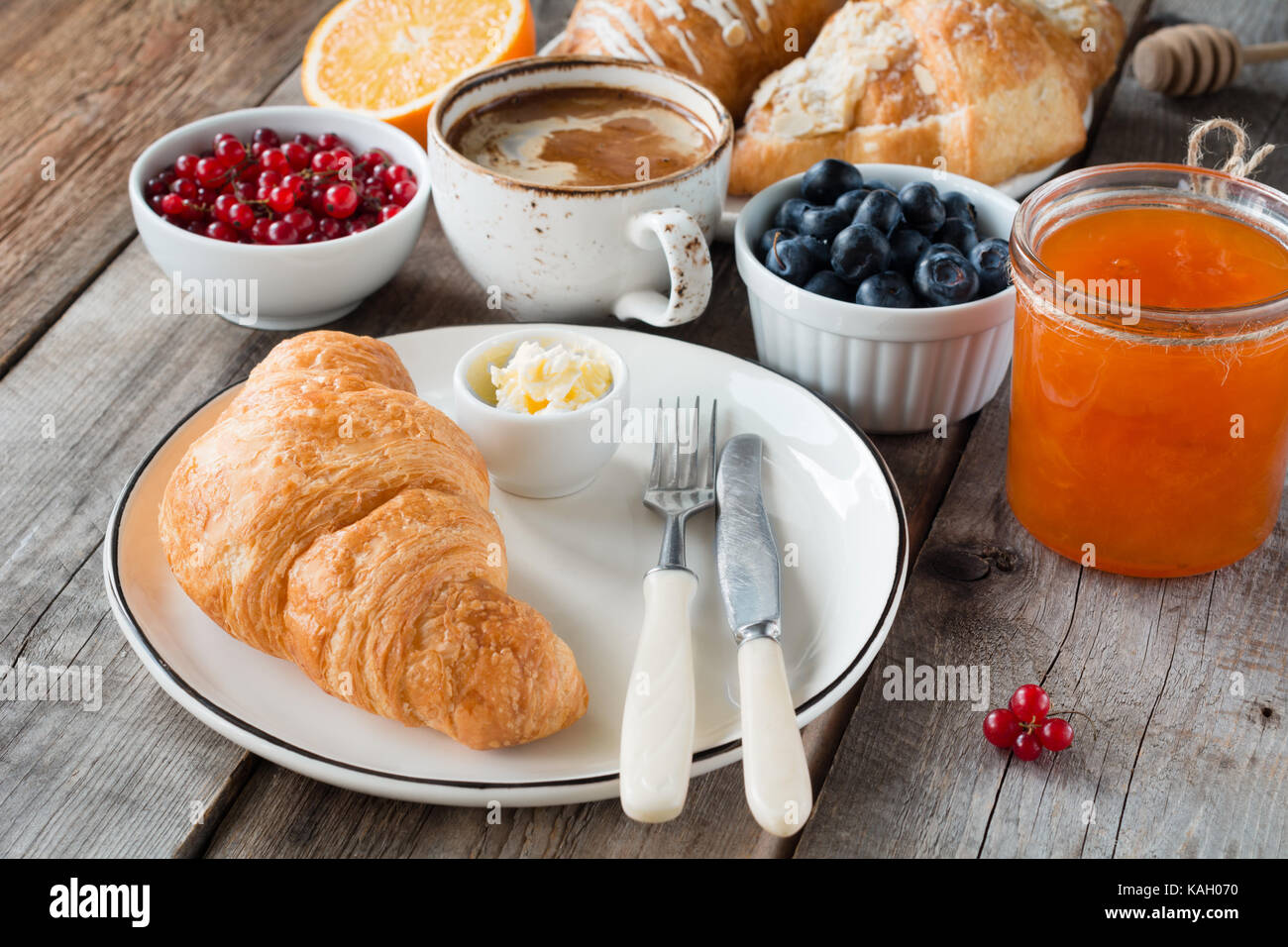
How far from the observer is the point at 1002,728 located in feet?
3.92

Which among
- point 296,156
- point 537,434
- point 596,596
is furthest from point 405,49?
point 596,596

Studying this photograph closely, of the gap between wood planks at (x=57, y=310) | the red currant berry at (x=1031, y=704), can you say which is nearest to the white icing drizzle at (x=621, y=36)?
the gap between wood planks at (x=57, y=310)

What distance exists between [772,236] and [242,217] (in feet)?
2.57

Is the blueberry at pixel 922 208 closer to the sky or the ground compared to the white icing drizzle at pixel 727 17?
closer to the ground

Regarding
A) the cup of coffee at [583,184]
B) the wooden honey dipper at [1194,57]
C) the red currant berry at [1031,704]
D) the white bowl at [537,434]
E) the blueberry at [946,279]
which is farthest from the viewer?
the wooden honey dipper at [1194,57]

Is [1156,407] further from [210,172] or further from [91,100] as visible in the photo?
[91,100]

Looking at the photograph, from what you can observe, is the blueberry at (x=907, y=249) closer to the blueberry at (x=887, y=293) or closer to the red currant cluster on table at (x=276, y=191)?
the blueberry at (x=887, y=293)

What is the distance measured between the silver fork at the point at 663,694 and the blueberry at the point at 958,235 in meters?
0.53

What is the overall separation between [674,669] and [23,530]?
873 millimetres

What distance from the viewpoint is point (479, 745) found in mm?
1103

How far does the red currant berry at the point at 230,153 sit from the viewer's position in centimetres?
184

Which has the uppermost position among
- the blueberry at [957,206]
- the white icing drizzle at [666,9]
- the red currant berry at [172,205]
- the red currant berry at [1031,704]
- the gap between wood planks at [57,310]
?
the white icing drizzle at [666,9]
